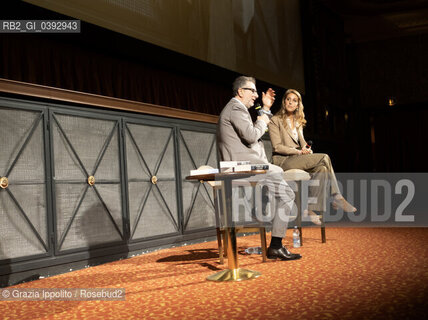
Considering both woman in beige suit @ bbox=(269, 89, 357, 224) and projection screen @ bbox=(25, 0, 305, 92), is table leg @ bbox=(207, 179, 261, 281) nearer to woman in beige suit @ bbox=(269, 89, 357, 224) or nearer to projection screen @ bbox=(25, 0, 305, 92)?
woman in beige suit @ bbox=(269, 89, 357, 224)

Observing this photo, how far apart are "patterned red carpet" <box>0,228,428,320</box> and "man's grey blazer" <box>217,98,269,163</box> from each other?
2.80 feet

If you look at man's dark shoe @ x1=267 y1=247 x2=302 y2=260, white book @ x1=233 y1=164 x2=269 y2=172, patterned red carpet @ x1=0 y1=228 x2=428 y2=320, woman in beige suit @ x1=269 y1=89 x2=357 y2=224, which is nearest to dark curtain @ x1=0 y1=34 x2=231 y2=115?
woman in beige suit @ x1=269 y1=89 x2=357 y2=224

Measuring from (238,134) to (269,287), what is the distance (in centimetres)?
116

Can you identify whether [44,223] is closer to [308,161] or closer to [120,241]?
[120,241]

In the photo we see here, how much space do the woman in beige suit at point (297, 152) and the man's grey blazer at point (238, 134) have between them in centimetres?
124

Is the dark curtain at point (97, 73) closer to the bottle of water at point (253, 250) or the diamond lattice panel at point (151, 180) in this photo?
the diamond lattice panel at point (151, 180)

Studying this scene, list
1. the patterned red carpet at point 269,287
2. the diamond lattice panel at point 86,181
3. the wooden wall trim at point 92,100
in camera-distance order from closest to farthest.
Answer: the patterned red carpet at point 269,287, the wooden wall trim at point 92,100, the diamond lattice panel at point 86,181

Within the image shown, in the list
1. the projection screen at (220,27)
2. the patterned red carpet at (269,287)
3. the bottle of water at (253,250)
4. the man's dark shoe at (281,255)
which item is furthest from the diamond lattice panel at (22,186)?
the man's dark shoe at (281,255)

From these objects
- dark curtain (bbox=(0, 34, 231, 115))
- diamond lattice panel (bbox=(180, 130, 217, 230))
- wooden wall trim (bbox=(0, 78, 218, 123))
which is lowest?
diamond lattice panel (bbox=(180, 130, 217, 230))

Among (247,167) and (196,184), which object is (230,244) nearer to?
(247,167)

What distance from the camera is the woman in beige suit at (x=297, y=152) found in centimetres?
450

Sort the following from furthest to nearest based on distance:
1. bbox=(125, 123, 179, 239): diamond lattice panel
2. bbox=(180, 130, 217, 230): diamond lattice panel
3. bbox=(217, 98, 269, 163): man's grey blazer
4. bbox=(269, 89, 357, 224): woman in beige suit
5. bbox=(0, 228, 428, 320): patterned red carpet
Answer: bbox=(180, 130, 217, 230): diamond lattice panel < bbox=(125, 123, 179, 239): diamond lattice panel < bbox=(269, 89, 357, 224): woman in beige suit < bbox=(217, 98, 269, 163): man's grey blazer < bbox=(0, 228, 428, 320): patterned red carpet

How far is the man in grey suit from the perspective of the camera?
3.29 meters

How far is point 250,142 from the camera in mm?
3322
